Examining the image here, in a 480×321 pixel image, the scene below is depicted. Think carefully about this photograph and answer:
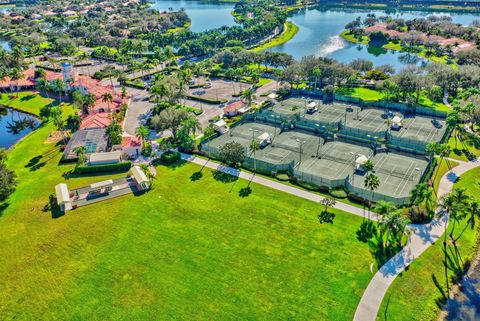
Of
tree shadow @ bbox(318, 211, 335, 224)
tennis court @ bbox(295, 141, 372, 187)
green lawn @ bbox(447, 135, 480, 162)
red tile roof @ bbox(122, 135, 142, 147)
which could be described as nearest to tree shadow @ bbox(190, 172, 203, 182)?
red tile roof @ bbox(122, 135, 142, 147)

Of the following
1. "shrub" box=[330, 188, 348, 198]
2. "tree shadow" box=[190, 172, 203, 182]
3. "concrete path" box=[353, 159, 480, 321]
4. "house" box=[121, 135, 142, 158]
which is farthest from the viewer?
"house" box=[121, 135, 142, 158]

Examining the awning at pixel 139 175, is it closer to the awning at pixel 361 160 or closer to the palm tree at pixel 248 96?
the awning at pixel 361 160

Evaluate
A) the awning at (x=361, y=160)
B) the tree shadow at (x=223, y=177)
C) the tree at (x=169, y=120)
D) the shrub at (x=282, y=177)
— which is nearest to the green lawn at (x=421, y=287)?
the awning at (x=361, y=160)

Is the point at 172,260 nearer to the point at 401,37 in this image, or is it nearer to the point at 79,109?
the point at 79,109

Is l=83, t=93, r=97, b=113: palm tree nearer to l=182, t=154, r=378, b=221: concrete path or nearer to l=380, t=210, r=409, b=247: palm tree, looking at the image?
l=182, t=154, r=378, b=221: concrete path

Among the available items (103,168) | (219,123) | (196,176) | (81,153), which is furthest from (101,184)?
(219,123)

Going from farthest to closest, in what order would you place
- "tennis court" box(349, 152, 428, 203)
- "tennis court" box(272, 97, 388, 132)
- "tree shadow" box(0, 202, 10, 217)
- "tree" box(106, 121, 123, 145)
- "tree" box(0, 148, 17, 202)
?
"tennis court" box(272, 97, 388, 132)
"tree" box(106, 121, 123, 145)
"tree shadow" box(0, 202, 10, 217)
"tree" box(0, 148, 17, 202)
"tennis court" box(349, 152, 428, 203)
